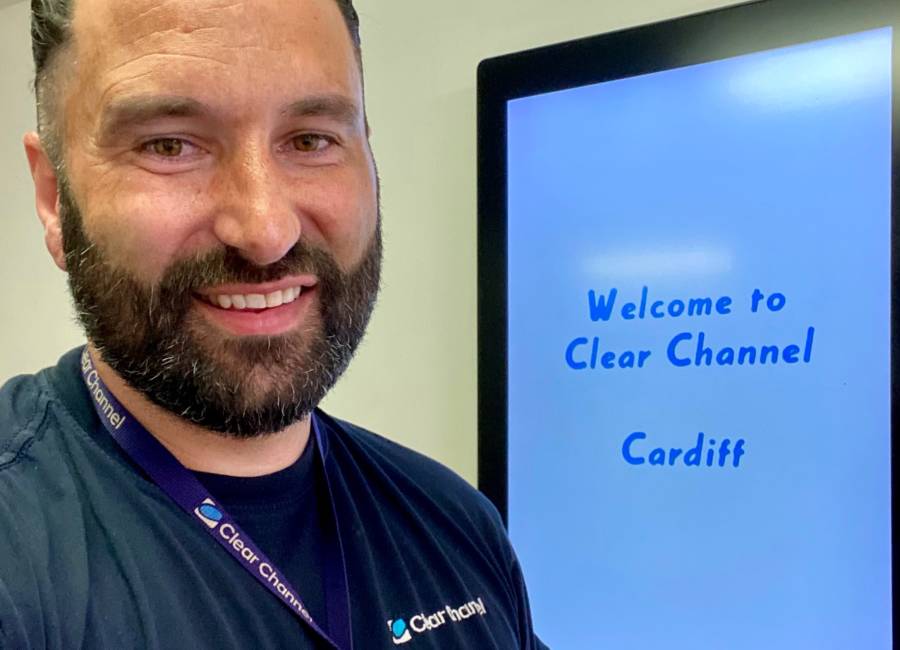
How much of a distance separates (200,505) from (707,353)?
748mm

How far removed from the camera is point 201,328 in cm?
80

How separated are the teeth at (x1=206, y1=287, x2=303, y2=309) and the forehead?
0.18m

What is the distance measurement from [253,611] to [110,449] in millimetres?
199

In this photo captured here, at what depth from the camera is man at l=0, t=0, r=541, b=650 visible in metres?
0.73

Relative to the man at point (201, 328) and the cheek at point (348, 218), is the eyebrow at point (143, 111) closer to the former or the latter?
the man at point (201, 328)

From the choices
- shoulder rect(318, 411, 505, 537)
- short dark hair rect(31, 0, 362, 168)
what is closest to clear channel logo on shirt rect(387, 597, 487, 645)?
shoulder rect(318, 411, 505, 537)

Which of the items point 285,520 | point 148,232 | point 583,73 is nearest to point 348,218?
point 148,232

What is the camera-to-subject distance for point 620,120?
1.25 m

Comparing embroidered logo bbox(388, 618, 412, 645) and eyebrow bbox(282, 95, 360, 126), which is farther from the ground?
eyebrow bbox(282, 95, 360, 126)

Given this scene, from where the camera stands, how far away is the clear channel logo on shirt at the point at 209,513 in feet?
2.52

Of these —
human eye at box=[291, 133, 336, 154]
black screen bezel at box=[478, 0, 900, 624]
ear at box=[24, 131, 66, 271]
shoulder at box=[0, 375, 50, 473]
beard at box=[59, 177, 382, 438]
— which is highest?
black screen bezel at box=[478, 0, 900, 624]

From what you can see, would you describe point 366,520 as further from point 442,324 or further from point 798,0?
point 798,0

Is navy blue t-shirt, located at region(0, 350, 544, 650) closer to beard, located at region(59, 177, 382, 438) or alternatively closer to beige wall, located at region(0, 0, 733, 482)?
beard, located at region(59, 177, 382, 438)

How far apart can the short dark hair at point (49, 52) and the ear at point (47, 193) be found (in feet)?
0.06
